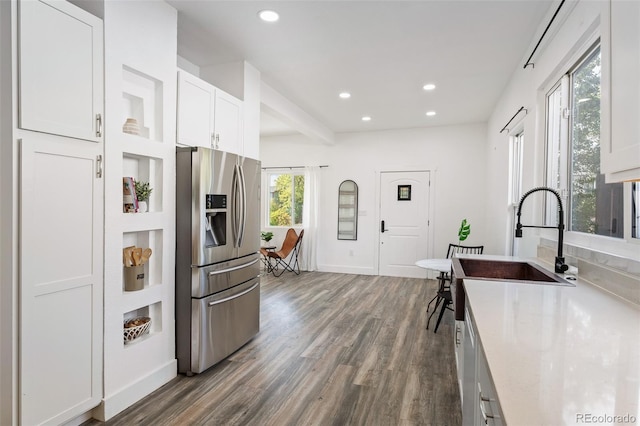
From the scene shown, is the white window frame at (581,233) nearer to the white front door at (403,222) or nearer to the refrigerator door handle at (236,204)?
the refrigerator door handle at (236,204)

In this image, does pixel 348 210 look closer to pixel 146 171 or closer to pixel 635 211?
pixel 146 171

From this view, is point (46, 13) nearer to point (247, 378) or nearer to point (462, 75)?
point (247, 378)

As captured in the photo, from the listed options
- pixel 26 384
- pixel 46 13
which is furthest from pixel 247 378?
pixel 46 13

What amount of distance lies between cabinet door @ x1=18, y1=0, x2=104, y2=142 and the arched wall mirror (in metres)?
5.10

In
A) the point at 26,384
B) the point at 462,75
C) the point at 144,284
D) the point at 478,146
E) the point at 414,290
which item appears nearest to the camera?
the point at 26,384

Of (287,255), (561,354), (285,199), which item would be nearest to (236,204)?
(561,354)

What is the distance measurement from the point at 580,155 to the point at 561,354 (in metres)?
1.94

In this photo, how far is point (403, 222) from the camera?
640cm

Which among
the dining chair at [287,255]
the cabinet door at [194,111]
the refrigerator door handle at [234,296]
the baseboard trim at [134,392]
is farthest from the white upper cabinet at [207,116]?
the dining chair at [287,255]

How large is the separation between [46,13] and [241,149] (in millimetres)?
1743

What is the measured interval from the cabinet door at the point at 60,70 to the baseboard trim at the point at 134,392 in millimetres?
1545

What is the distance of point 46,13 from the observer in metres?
1.72

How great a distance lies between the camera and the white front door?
6285mm

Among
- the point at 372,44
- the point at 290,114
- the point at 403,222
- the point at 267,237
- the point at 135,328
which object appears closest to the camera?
the point at 135,328
